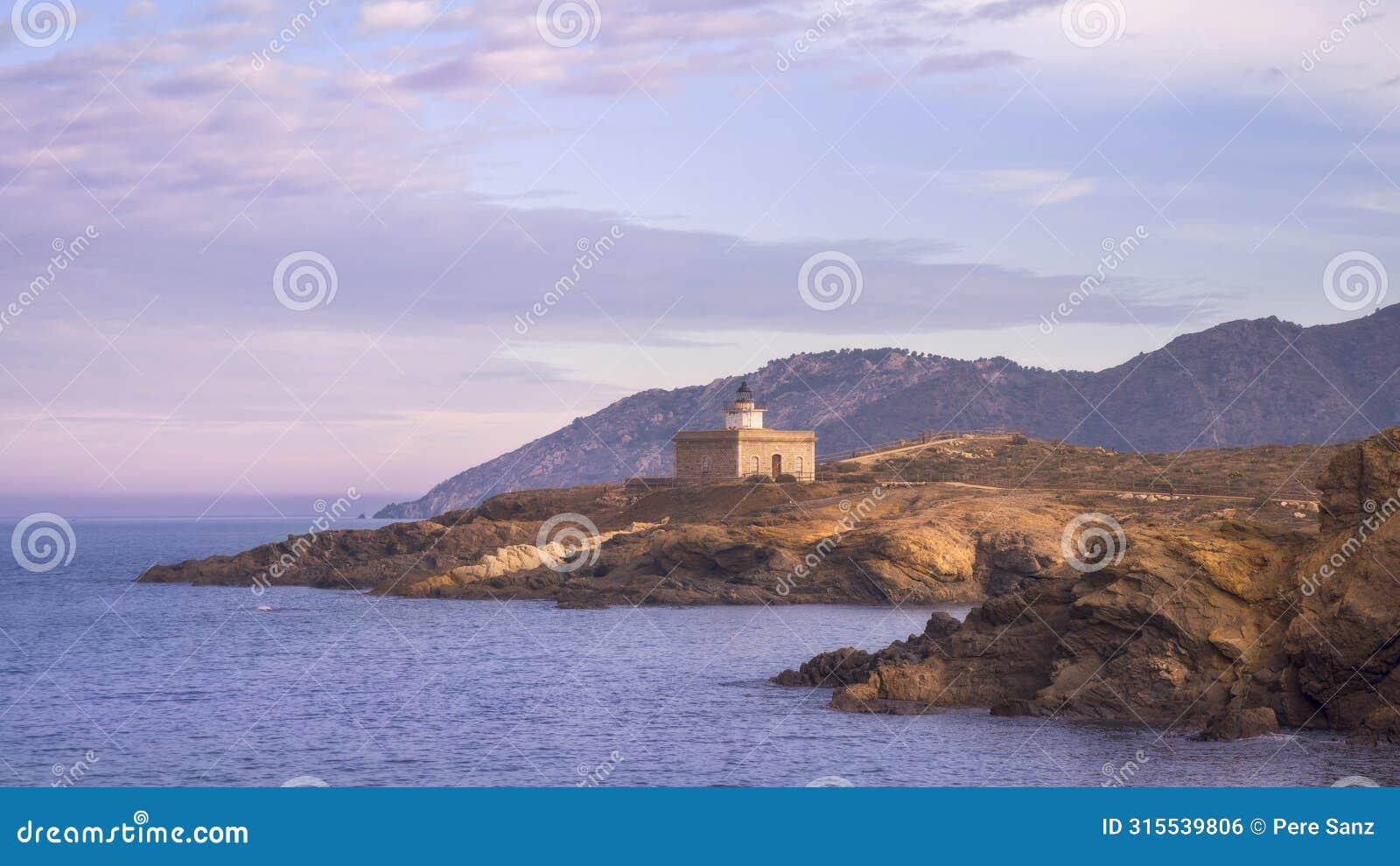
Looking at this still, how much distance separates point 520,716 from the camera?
37.4 meters

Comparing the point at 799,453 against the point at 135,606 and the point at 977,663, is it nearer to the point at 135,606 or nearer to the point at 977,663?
the point at 135,606

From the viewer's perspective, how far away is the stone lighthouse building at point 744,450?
284 ft

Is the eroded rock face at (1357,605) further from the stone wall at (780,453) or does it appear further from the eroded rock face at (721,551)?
the stone wall at (780,453)

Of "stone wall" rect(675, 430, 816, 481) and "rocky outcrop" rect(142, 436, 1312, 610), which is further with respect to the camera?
"stone wall" rect(675, 430, 816, 481)

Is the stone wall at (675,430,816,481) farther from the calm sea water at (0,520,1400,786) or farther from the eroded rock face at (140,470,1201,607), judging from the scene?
the calm sea water at (0,520,1400,786)

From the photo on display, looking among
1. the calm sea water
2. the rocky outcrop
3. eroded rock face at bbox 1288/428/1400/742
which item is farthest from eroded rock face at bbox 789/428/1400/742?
the rocky outcrop

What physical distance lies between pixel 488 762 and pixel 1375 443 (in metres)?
21.2

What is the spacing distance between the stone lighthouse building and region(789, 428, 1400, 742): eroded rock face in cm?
4994

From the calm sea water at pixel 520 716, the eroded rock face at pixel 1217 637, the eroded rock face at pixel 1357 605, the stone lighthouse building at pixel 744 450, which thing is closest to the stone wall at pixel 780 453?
the stone lighthouse building at pixel 744 450

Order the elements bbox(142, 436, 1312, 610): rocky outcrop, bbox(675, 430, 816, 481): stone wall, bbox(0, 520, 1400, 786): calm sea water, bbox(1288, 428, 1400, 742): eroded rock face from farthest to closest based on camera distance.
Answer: bbox(675, 430, 816, 481): stone wall, bbox(142, 436, 1312, 610): rocky outcrop, bbox(1288, 428, 1400, 742): eroded rock face, bbox(0, 520, 1400, 786): calm sea water

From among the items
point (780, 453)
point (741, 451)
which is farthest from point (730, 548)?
point (780, 453)

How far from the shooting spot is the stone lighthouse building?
86.5 m

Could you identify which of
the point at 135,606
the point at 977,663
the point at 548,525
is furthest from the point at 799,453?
the point at 977,663

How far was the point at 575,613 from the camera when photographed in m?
64.0
